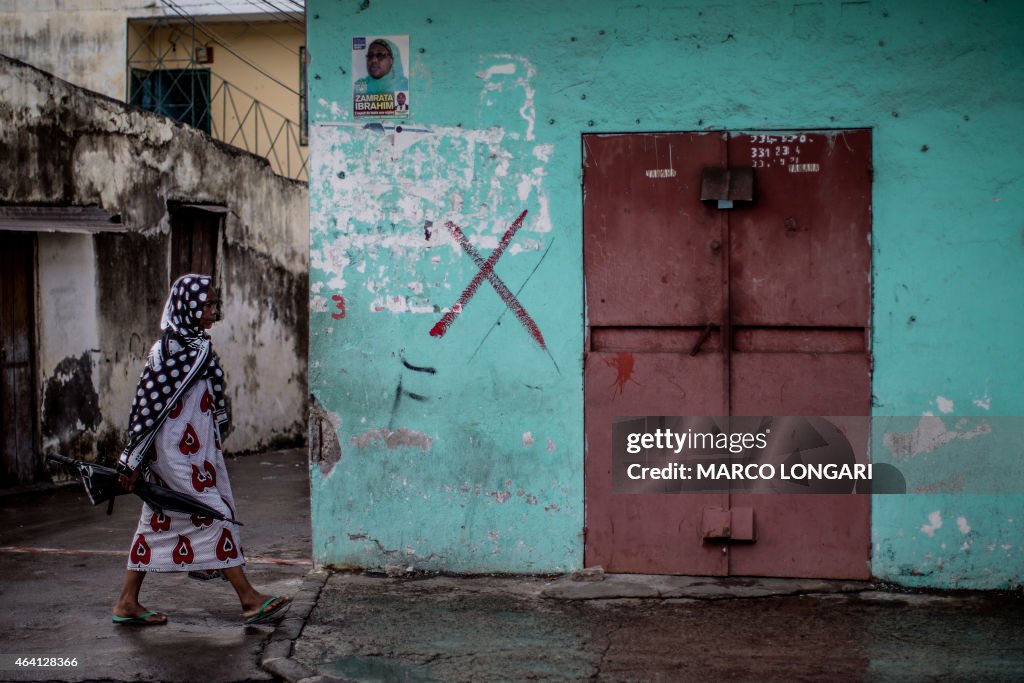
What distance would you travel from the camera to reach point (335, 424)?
5.81m

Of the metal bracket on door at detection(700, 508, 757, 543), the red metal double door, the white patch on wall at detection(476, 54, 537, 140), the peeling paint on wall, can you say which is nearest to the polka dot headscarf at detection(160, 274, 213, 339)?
the peeling paint on wall

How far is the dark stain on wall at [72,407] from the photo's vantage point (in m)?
9.36

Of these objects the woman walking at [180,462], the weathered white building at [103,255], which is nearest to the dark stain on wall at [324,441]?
the woman walking at [180,462]

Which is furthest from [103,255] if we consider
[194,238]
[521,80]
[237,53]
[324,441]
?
[237,53]

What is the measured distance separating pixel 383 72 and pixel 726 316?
6.84ft

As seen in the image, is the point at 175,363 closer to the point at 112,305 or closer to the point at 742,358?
the point at 742,358

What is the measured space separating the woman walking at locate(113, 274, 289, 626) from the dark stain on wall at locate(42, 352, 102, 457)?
4704 mm

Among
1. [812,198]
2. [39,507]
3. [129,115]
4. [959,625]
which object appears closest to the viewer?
[959,625]

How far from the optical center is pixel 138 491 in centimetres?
496

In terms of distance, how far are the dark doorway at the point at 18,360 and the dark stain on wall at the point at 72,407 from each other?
0.52ft

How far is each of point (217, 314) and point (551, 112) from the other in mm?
1884

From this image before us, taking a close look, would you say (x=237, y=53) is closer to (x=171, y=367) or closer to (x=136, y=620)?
(x=171, y=367)

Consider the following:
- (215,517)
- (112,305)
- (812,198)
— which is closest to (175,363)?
(215,517)

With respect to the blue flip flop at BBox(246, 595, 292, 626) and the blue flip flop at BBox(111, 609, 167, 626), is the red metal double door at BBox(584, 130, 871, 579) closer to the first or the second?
the blue flip flop at BBox(246, 595, 292, 626)
